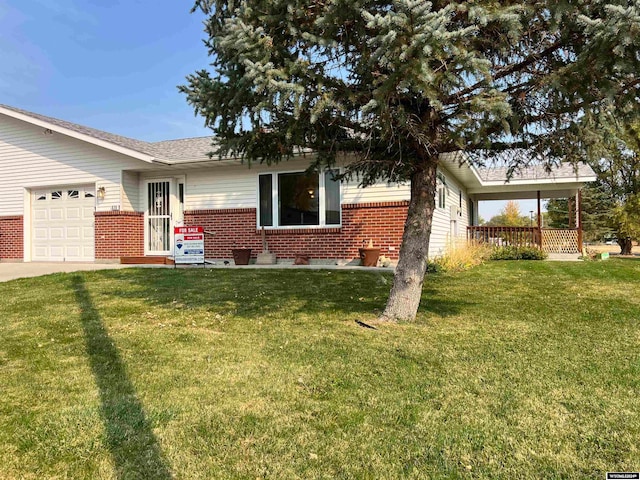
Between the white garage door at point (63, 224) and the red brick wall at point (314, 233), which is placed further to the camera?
the white garage door at point (63, 224)

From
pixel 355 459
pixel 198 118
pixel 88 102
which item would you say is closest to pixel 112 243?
pixel 198 118

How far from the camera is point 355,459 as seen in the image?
202 centimetres

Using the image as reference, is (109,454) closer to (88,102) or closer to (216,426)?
(216,426)

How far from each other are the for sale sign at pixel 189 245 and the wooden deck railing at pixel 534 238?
9.26 meters

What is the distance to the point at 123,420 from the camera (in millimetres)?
2420

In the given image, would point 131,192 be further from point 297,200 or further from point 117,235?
point 297,200

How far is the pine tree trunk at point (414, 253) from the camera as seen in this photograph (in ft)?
15.2

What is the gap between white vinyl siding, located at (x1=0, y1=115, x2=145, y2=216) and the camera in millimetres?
12359

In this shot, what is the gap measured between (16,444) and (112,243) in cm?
1112

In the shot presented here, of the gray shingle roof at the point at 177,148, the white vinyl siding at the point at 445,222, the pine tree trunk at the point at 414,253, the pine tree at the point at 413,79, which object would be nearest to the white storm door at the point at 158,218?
the gray shingle roof at the point at 177,148

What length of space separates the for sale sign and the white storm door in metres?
2.23

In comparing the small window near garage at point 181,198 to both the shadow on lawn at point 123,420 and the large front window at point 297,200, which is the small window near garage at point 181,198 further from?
the shadow on lawn at point 123,420

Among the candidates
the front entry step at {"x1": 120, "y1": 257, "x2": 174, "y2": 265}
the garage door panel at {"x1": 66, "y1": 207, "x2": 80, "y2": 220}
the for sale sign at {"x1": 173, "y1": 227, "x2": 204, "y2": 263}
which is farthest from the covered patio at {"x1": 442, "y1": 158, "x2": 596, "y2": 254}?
the garage door panel at {"x1": 66, "y1": 207, "x2": 80, "y2": 220}

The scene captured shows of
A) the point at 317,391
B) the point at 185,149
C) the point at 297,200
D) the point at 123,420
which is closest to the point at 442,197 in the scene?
the point at 297,200
